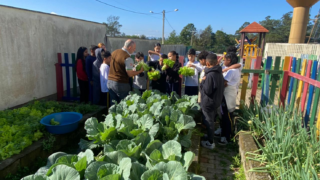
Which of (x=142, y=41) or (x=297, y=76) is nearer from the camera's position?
(x=297, y=76)

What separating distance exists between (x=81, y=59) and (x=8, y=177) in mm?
3398

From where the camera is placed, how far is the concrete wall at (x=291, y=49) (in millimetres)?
17109

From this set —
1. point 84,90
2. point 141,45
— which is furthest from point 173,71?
point 141,45

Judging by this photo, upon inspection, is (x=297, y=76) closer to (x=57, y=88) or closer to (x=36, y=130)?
(x=36, y=130)

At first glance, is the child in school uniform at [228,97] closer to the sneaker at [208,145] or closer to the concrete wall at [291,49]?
the sneaker at [208,145]

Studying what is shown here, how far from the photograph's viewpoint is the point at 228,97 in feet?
12.8

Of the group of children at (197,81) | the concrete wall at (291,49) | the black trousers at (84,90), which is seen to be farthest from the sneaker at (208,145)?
Result: the concrete wall at (291,49)

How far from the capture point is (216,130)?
14.6 ft

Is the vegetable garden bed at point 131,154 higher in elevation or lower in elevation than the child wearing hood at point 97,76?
lower

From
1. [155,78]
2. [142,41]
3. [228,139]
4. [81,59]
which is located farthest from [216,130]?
[142,41]

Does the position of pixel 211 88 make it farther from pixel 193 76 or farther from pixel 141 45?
pixel 141 45

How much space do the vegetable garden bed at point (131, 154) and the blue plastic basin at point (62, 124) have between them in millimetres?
754

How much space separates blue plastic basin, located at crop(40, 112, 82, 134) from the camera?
3338 mm

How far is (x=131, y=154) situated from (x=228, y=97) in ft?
8.15
